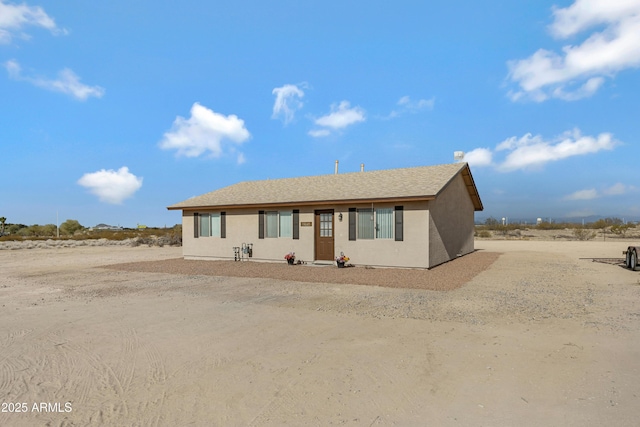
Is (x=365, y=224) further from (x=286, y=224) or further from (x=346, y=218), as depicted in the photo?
(x=286, y=224)

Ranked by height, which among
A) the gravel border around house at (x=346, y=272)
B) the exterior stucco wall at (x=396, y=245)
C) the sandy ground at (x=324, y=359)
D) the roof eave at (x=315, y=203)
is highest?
the roof eave at (x=315, y=203)

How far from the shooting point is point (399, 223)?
46.1 ft

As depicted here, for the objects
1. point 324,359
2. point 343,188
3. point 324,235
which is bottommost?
point 324,359

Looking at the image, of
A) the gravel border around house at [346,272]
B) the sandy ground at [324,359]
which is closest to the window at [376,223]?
the gravel border around house at [346,272]

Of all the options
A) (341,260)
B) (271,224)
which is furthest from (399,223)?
(271,224)

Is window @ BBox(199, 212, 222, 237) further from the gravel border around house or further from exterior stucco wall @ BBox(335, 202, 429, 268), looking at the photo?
exterior stucco wall @ BBox(335, 202, 429, 268)

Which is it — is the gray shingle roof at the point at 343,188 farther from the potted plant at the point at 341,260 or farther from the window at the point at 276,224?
the potted plant at the point at 341,260

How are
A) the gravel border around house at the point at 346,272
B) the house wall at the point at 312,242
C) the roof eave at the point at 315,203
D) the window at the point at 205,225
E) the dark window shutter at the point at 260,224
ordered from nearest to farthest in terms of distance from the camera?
the gravel border around house at the point at 346,272, the roof eave at the point at 315,203, the house wall at the point at 312,242, the dark window shutter at the point at 260,224, the window at the point at 205,225

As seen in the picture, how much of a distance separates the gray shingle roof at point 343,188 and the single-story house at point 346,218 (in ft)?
0.14

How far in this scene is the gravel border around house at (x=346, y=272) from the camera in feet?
35.7

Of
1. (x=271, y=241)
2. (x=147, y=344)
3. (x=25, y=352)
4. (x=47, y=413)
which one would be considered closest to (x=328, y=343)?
(x=147, y=344)

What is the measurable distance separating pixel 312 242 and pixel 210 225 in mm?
5749

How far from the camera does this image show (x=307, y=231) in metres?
15.9

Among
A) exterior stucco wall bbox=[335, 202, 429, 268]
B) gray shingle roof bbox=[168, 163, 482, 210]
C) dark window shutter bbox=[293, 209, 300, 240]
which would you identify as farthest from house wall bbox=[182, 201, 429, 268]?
gray shingle roof bbox=[168, 163, 482, 210]
